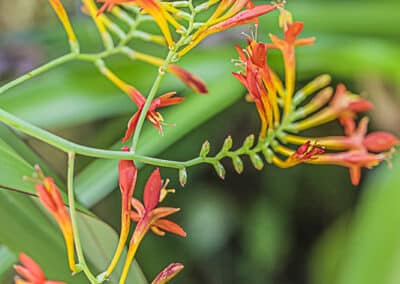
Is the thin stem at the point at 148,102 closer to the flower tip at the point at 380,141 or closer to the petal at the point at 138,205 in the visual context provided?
the petal at the point at 138,205

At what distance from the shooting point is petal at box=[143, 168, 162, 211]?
0.34 metres

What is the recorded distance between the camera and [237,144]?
114 cm

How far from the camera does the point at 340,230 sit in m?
1.02

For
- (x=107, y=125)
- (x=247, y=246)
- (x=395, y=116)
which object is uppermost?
(x=107, y=125)

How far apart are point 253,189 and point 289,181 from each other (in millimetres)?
57

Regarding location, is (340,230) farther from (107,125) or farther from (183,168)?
(183,168)

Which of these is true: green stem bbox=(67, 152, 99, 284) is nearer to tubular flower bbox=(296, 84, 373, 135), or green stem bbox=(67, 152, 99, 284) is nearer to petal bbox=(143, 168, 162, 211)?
petal bbox=(143, 168, 162, 211)

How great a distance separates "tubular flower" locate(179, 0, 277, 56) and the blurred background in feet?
1.10

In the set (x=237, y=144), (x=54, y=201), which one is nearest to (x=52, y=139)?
(x=54, y=201)

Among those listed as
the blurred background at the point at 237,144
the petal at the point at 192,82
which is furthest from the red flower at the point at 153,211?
the blurred background at the point at 237,144

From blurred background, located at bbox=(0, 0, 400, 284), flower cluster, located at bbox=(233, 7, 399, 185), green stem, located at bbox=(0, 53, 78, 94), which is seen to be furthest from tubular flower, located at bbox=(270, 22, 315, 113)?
blurred background, located at bbox=(0, 0, 400, 284)

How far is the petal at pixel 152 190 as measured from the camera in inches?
13.6

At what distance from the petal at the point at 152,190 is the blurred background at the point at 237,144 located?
329 millimetres

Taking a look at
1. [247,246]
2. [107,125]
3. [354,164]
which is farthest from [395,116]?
[354,164]
